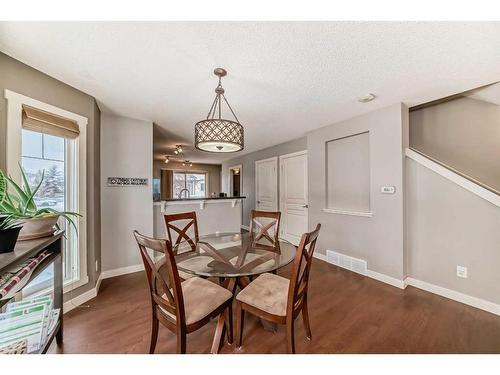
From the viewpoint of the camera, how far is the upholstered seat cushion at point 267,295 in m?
1.37

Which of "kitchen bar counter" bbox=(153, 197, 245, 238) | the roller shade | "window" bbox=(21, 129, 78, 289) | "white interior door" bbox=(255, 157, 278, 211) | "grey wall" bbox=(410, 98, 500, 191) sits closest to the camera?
the roller shade

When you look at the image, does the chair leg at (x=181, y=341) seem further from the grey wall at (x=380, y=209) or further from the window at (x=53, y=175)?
the grey wall at (x=380, y=209)

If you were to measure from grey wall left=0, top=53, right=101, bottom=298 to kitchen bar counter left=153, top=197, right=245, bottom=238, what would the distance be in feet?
2.85

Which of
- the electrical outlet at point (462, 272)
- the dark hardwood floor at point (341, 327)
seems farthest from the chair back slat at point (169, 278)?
the electrical outlet at point (462, 272)

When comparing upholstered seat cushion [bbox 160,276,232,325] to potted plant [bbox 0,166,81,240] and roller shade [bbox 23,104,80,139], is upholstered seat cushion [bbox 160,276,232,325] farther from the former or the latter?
roller shade [bbox 23,104,80,139]

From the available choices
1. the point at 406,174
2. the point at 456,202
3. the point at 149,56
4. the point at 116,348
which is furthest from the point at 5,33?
the point at 456,202

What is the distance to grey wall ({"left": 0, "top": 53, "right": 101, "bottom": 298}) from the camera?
148 centimetres

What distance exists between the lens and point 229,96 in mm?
2223

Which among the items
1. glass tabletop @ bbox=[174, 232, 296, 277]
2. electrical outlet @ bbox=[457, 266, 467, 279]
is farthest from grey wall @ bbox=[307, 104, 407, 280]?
glass tabletop @ bbox=[174, 232, 296, 277]

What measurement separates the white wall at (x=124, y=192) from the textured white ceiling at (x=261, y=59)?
43 centimetres

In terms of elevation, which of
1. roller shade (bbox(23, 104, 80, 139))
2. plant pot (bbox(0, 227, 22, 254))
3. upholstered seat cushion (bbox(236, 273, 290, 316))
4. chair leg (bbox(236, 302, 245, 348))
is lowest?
chair leg (bbox(236, 302, 245, 348))

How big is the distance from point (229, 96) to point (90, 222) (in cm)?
216

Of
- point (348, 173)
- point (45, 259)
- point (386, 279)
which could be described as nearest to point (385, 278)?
point (386, 279)
